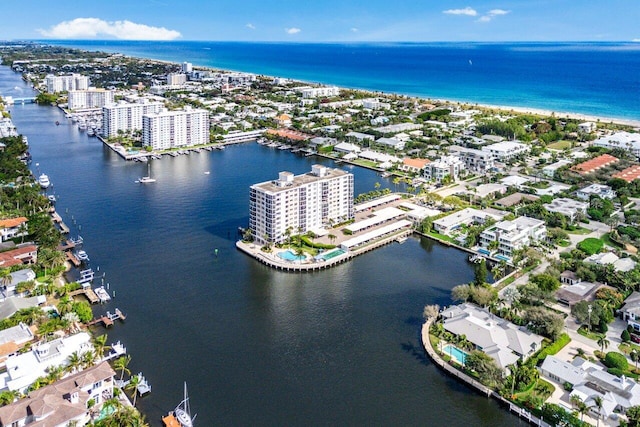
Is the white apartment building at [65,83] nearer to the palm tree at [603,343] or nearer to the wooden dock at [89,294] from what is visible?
the wooden dock at [89,294]

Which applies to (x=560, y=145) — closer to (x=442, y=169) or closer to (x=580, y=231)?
(x=442, y=169)

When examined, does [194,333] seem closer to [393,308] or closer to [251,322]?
[251,322]

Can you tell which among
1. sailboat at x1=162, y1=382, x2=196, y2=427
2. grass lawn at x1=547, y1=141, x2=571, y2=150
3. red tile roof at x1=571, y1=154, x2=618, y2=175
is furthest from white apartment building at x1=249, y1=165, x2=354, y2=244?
grass lawn at x1=547, y1=141, x2=571, y2=150

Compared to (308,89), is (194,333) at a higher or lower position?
lower

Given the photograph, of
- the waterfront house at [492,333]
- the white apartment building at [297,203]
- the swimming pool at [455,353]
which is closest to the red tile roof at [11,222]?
the white apartment building at [297,203]

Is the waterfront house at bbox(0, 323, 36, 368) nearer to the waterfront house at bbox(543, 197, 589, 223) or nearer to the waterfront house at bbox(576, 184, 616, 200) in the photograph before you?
the waterfront house at bbox(543, 197, 589, 223)

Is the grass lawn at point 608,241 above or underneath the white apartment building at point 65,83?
underneath

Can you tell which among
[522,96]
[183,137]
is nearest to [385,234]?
[183,137]
